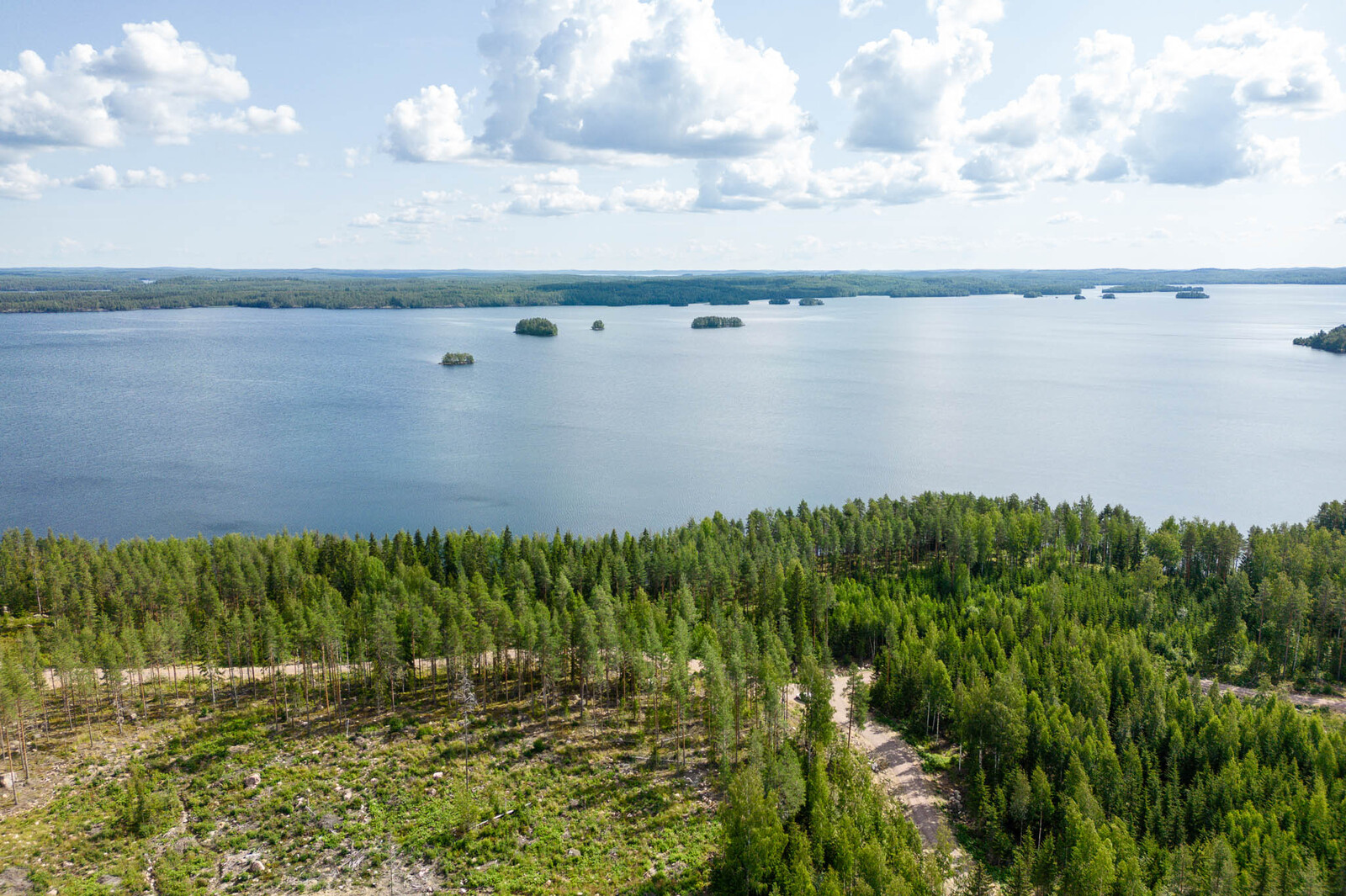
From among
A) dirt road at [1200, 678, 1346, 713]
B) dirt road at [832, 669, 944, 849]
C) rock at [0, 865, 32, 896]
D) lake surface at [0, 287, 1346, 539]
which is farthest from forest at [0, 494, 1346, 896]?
lake surface at [0, 287, 1346, 539]

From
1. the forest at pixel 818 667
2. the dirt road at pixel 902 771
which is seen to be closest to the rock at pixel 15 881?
the forest at pixel 818 667

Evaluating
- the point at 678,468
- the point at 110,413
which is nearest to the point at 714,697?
the point at 678,468

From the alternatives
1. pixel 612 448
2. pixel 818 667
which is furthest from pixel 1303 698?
pixel 612 448

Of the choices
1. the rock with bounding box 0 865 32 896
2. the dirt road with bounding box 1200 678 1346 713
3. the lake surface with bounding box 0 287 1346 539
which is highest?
the lake surface with bounding box 0 287 1346 539

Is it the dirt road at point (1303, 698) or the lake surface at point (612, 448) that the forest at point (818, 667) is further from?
the lake surface at point (612, 448)

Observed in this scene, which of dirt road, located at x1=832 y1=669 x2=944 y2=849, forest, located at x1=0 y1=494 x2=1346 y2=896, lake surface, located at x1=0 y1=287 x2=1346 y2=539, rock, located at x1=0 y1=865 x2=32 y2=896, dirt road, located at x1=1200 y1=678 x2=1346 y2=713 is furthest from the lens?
lake surface, located at x1=0 y1=287 x2=1346 y2=539

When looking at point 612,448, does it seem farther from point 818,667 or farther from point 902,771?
point 902,771

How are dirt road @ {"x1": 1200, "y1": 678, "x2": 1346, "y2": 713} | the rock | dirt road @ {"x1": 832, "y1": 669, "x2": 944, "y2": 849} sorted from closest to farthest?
the rock
dirt road @ {"x1": 832, "y1": 669, "x2": 944, "y2": 849}
dirt road @ {"x1": 1200, "y1": 678, "x2": 1346, "y2": 713}

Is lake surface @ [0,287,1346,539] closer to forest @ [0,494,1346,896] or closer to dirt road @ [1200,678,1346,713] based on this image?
forest @ [0,494,1346,896]
